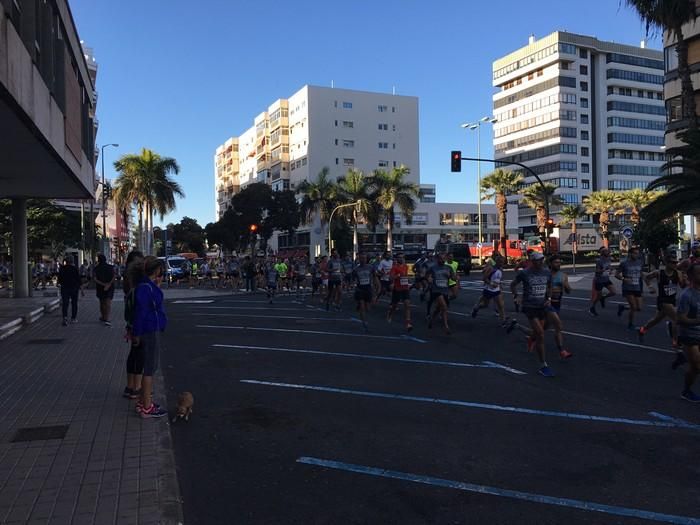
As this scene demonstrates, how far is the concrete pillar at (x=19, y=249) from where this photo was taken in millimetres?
21859

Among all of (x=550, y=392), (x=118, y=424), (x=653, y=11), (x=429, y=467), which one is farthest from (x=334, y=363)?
(x=653, y=11)

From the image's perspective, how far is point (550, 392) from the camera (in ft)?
24.7

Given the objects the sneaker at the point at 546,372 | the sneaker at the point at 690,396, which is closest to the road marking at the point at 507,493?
the sneaker at the point at 690,396

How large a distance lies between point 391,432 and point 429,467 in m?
1.00

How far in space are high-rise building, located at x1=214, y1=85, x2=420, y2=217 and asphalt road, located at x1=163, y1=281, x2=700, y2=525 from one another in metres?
70.7

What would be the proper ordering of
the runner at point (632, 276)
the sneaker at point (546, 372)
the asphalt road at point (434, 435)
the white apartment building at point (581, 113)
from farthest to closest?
the white apartment building at point (581, 113)
the runner at point (632, 276)
the sneaker at point (546, 372)
the asphalt road at point (434, 435)

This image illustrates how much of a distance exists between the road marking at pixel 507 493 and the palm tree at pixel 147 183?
49.3m

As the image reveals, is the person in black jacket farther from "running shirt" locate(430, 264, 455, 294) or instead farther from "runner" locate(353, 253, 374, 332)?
"running shirt" locate(430, 264, 455, 294)

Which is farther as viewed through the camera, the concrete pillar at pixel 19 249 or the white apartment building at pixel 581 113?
the white apartment building at pixel 581 113

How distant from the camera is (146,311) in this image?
6.48 meters

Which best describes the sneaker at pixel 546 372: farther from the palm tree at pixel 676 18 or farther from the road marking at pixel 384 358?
the palm tree at pixel 676 18

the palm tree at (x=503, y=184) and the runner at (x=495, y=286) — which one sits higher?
the palm tree at (x=503, y=184)

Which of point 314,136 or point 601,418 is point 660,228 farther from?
point 314,136

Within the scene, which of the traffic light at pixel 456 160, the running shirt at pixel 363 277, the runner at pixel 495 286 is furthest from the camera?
the traffic light at pixel 456 160
